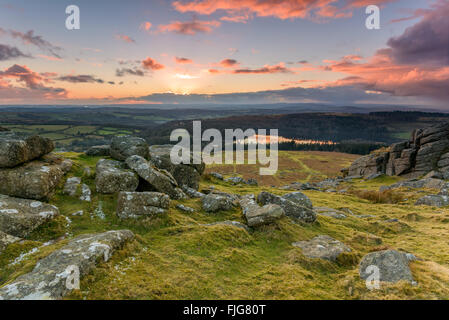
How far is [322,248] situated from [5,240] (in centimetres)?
1424

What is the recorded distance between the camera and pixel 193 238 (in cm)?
1091

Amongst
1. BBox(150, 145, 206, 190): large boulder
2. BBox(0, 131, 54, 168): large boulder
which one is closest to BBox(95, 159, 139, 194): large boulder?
BBox(0, 131, 54, 168): large boulder

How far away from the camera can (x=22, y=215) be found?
10.3 m

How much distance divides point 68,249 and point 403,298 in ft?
38.3

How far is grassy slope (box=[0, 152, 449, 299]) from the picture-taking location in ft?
24.1

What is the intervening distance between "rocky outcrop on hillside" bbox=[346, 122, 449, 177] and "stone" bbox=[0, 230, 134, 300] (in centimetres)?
7463

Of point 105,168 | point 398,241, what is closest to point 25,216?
point 105,168

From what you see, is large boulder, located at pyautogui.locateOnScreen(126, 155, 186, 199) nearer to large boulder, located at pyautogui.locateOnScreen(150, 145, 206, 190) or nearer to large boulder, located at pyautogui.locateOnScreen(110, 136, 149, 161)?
large boulder, located at pyautogui.locateOnScreen(110, 136, 149, 161)

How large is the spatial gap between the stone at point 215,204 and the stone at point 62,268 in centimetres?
755

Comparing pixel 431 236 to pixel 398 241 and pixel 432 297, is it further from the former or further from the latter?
pixel 432 297

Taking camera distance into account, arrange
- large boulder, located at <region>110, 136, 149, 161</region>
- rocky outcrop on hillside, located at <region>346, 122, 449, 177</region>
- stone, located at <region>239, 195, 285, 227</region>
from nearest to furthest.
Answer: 1. stone, located at <region>239, 195, 285, 227</region>
2. large boulder, located at <region>110, 136, 149, 161</region>
3. rocky outcrop on hillside, located at <region>346, 122, 449, 177</region>

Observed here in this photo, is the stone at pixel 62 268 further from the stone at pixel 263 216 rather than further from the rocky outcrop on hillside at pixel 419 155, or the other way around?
the rocky outcrop on hillside at pixel 419 155

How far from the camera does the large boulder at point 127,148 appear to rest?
18.7 meters

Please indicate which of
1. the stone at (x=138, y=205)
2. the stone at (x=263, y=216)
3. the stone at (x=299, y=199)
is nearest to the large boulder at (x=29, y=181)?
the stone at (x=138, y=205)
